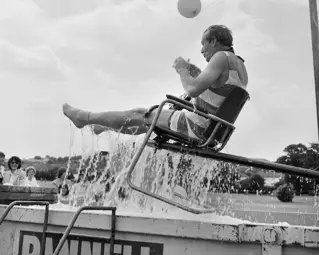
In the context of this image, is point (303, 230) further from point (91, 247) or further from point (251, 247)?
point (91, 247)

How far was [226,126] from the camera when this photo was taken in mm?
3061

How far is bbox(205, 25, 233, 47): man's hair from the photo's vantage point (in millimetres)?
3383

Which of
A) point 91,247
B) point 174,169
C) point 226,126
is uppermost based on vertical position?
point 226,126

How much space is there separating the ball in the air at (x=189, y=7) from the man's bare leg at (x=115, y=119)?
2.76 ft

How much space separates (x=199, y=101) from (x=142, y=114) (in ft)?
1.44

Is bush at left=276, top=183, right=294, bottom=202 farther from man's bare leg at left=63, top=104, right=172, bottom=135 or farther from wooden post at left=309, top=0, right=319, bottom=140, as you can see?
man's bare leg at left=63, top=104, right=172, bottom=135

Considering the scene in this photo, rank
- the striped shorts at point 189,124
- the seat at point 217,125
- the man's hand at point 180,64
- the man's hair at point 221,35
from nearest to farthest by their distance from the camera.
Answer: the seat at point 217,125 < the striped shorts at point 189,124 < the man's hand at point 180,64 < the man's hair at point 221,35

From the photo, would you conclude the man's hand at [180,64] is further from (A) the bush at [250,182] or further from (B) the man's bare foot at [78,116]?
(A) the bush at [250,182]

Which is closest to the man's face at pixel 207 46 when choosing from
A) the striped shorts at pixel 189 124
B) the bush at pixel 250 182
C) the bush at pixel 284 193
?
the striped shorts at pixel 189 124

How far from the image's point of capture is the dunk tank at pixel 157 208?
7.47 feet

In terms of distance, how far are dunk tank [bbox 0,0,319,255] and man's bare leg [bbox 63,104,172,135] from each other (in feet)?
0.31

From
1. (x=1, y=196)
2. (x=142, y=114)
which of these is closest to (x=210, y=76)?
(x=142, y=114)

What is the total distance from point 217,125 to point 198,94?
262 mm

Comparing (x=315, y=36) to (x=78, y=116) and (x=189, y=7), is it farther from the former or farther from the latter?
(x=78, y=116)
